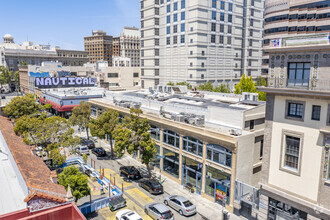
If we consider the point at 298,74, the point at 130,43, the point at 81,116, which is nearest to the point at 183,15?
the point at 81,116

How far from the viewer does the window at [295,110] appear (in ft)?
72.9

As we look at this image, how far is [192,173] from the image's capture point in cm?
3438

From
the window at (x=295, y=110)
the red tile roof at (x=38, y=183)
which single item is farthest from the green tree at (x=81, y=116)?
the window at (x=295, y=110)

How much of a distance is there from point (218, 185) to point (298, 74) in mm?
15678

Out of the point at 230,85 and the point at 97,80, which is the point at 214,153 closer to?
the point at 230,85

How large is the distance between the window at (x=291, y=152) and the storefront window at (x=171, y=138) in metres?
15.9

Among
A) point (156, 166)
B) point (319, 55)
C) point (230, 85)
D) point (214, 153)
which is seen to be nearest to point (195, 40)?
point (230, 85)

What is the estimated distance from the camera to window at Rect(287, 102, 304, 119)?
2221cm

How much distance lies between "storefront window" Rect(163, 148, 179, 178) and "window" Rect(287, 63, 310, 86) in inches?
765

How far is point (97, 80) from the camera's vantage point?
104750 millimetres

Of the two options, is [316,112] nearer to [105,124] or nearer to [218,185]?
[218,185]

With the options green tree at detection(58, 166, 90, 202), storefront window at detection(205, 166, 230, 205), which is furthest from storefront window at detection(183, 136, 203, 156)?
green tree at detection(58, 166, 90, 202)

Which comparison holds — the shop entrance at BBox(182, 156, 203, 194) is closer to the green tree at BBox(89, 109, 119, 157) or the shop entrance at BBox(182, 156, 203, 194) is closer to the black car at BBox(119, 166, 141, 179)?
the black car at BBox(119, 166, 141, 179)

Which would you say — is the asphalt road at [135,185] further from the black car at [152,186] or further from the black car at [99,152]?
the black car at [99,152]
